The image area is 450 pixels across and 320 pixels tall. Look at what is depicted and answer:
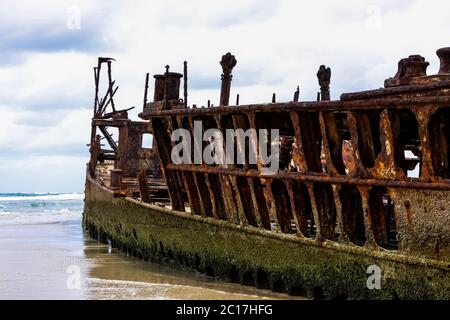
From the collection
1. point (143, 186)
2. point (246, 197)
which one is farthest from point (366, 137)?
point (143, 186)

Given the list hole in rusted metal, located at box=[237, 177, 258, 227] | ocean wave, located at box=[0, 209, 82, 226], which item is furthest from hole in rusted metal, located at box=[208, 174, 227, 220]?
ocean wave, located at box=[0, 209, 82, 226]

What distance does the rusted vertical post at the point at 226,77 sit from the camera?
1071 centimetres

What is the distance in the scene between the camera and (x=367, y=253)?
6816mm

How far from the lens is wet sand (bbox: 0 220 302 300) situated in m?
8.21

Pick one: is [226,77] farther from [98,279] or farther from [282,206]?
Result: [98,279]

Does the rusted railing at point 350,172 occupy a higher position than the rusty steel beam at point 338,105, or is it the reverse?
the rusty steel beam at point 338,105

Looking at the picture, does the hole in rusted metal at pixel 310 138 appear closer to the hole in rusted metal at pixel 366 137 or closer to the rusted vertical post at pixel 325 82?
the hole in rusted metal at pixel 366 137

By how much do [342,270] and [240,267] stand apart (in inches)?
78.2

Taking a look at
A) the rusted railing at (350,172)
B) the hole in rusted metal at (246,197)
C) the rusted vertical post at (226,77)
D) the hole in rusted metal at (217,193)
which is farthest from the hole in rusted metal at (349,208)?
the rusted vertical post at (226,77)

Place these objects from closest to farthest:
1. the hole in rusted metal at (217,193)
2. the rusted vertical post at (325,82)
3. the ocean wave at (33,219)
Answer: the hole in rusted metal at (217,193)
the rusted vertical post at (325,82)
the ocean wave at (33,219)

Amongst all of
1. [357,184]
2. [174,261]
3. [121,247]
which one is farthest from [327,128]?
[121,247]

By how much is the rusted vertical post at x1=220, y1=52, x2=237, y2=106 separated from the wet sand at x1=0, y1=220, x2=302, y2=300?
2.74 m

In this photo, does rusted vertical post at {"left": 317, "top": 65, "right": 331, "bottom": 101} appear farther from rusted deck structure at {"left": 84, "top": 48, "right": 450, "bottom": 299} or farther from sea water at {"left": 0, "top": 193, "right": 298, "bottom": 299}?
sea water at {"left": 0, "top": 193, "right": 298, "bottom": 299}

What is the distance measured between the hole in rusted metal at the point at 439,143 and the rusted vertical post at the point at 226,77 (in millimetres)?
4838
